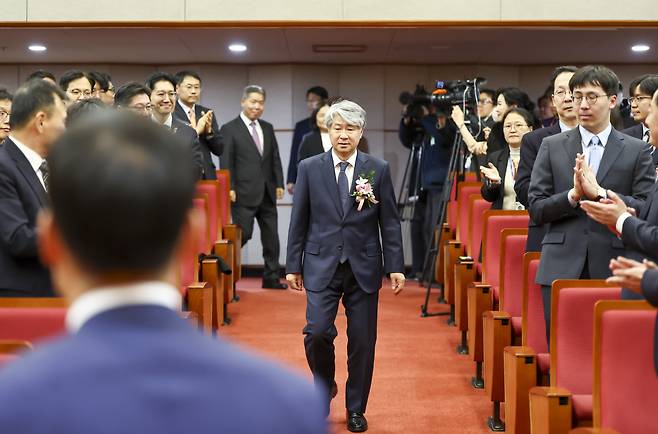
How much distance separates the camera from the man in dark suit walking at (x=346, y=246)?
4.14 meters

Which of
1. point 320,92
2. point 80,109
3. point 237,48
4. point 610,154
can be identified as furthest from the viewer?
point 320,92

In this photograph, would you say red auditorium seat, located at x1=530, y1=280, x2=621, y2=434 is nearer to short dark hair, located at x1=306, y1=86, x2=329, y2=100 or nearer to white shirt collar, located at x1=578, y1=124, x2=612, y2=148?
white shirt collar, located at x1=578, y1=124, x2=612, y2=148

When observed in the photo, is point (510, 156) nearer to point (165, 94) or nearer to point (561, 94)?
point (561, 94)

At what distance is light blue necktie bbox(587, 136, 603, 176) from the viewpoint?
3648 mm

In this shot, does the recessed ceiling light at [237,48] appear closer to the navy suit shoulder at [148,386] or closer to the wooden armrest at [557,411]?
the wooden armrest at [557,411]

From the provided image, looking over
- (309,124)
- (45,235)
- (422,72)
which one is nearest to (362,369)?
(45,235)

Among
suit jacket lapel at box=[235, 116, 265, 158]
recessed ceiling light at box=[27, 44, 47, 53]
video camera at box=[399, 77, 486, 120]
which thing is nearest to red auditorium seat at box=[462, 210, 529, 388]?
video camera at box=[399, 77, 486, 120]

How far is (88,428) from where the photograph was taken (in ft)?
2.61

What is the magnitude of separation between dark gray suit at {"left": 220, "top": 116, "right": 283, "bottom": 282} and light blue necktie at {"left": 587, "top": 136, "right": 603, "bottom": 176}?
447cm

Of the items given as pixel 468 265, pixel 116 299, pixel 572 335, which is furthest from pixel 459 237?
pixel 116 299

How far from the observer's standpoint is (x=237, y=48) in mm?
8234

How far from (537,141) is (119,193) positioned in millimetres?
3607

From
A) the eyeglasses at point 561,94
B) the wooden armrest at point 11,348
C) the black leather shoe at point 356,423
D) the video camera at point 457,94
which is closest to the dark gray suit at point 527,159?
the eyeglasses at point 561,94

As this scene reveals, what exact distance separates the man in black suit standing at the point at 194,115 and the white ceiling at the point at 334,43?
79cm
